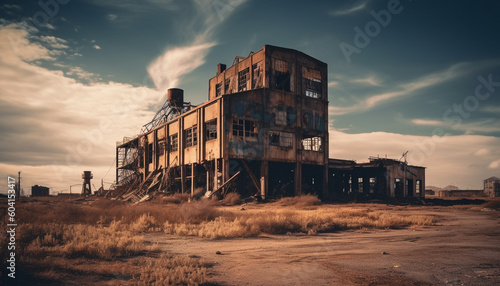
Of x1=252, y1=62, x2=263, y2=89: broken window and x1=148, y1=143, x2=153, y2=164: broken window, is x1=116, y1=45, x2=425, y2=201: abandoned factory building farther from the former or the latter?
x1=148, y1=143, x2=153, y2=164: broken window

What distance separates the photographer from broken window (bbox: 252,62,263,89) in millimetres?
29562

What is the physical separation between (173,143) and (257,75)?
11.9m

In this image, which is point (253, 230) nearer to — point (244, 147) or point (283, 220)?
point (283, 220)

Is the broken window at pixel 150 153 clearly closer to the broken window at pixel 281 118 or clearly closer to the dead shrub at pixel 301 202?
the broken window at pixel 281 118

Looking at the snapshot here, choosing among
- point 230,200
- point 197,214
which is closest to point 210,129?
point 230,200

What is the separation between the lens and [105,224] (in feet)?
44.4

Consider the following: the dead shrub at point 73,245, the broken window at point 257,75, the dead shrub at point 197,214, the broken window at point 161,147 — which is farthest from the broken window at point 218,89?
the dead shrub at point 73,245

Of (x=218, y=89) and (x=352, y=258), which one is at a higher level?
(x=218, y=89)

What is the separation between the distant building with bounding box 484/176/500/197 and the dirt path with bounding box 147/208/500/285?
5290 cm

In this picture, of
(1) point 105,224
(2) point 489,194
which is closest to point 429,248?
(1) point 105,224

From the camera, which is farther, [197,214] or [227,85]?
[227,85]

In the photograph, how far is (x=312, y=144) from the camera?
1254 inches

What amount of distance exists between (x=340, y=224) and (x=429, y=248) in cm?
458

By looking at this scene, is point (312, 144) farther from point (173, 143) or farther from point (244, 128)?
point (173, 143)
